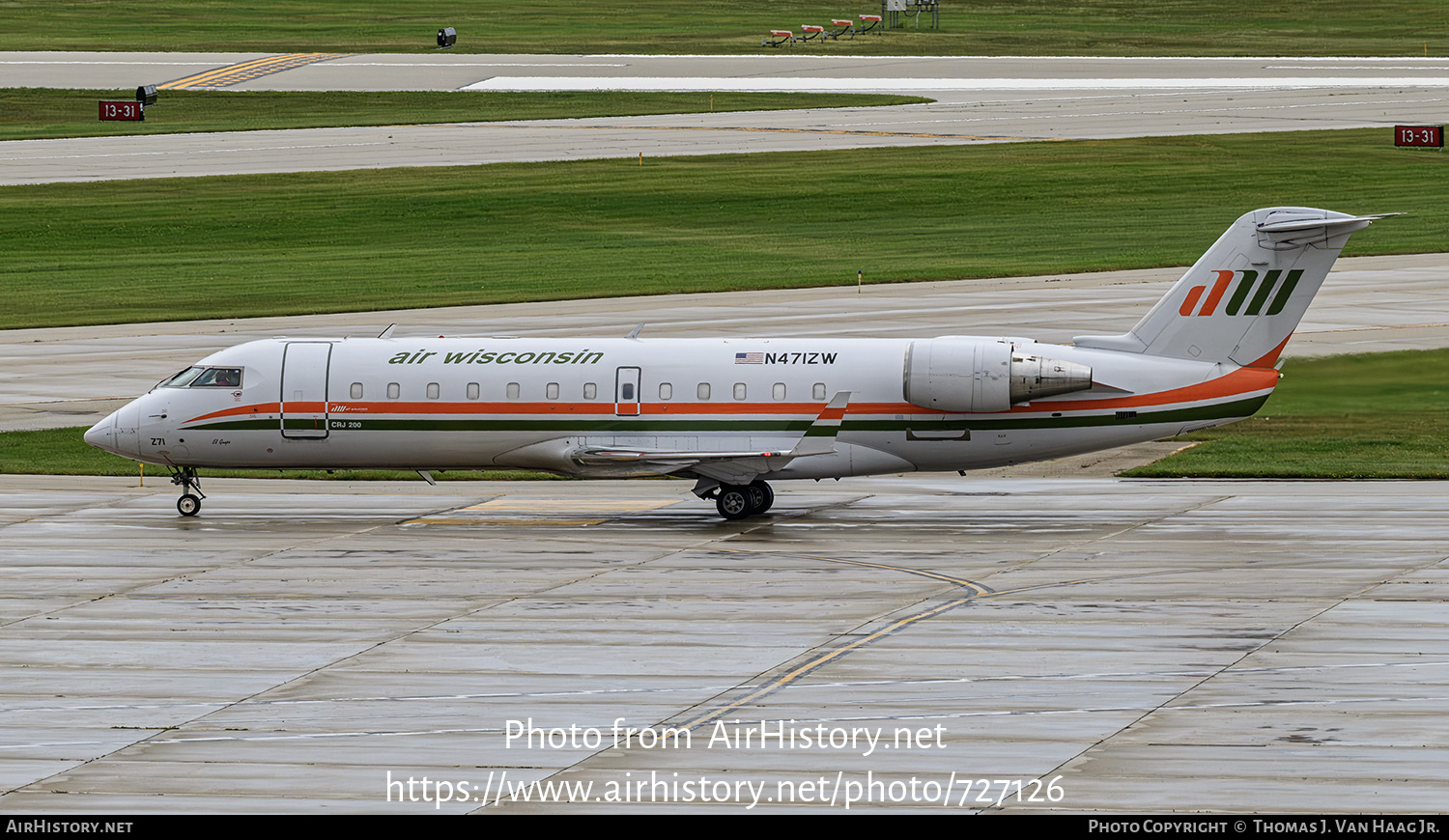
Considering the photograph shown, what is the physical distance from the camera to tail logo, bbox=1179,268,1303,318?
34.3 m

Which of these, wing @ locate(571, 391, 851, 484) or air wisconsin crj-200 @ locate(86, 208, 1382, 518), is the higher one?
air wisconsin crj-200 @ locate(86, 208, 1382, 518)

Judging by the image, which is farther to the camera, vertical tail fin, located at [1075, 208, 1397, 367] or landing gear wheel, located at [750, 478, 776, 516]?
landing gear wheel, located at [750, 478, 776, 516]

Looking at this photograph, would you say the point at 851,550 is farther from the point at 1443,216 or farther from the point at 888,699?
the point at 1443,216

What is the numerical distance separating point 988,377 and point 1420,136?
2590 inches

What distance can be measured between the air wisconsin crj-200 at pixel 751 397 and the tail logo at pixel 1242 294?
0.03 meters

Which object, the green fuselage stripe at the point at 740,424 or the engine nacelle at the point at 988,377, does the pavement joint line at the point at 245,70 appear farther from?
the engine nacelle at the point at 988,377

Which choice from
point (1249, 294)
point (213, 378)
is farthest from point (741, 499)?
point (213, 378)

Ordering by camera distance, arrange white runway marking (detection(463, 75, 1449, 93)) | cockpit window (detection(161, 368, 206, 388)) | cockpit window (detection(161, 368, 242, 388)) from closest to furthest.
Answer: cockpit window (detection(161, 368, 242, 388))
cockpit window (detection(161, 368, 206, 388))
white runway marking (detection(463, 75, 1449, 93))

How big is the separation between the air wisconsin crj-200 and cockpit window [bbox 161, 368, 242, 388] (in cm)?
4

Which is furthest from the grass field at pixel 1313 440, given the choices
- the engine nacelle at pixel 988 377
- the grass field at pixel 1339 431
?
the engine nacelle at pixel 988 377

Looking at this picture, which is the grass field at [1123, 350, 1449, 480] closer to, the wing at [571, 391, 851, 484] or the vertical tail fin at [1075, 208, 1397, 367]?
the vertical tail fin at [1075, 208, 1397, 367]

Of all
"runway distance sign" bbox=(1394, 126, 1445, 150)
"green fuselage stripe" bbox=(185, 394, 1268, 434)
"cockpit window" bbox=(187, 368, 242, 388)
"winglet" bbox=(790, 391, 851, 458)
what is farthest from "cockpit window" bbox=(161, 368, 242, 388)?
"runway distance sign" bbox=(1394, 126, 1445, 150)

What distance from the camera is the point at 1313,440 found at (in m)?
43.5
